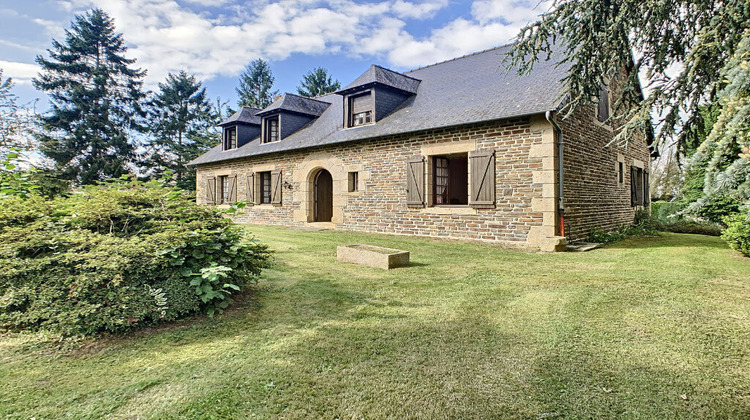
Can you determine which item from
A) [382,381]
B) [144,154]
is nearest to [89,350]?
[382,381]

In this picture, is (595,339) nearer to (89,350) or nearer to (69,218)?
(89,350)

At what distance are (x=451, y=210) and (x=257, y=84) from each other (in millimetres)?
32279

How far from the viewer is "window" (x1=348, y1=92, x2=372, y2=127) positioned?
12469 mm

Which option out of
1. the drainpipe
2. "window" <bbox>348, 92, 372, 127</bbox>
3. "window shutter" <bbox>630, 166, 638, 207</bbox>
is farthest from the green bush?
"window shutter" <bbox>630, 166, 638, 207</bbox>

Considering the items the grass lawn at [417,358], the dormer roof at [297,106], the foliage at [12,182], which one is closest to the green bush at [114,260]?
the grass lawn at [417,358]

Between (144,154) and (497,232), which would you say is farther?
(144,154)

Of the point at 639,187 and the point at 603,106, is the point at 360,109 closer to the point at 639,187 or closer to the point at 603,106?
the point at 603,106

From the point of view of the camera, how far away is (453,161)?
14227 millimetres

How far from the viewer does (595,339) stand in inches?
123

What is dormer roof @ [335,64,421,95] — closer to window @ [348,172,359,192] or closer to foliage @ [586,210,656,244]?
window @ [348,172,359,192]

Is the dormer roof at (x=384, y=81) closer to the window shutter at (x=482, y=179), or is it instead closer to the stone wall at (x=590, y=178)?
the window shutter at (x=482, y=179)

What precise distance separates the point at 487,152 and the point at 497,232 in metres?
1.88

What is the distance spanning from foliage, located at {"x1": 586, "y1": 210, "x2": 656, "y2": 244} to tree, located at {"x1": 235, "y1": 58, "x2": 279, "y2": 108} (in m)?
31.7

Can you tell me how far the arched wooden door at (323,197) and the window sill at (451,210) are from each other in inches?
205
